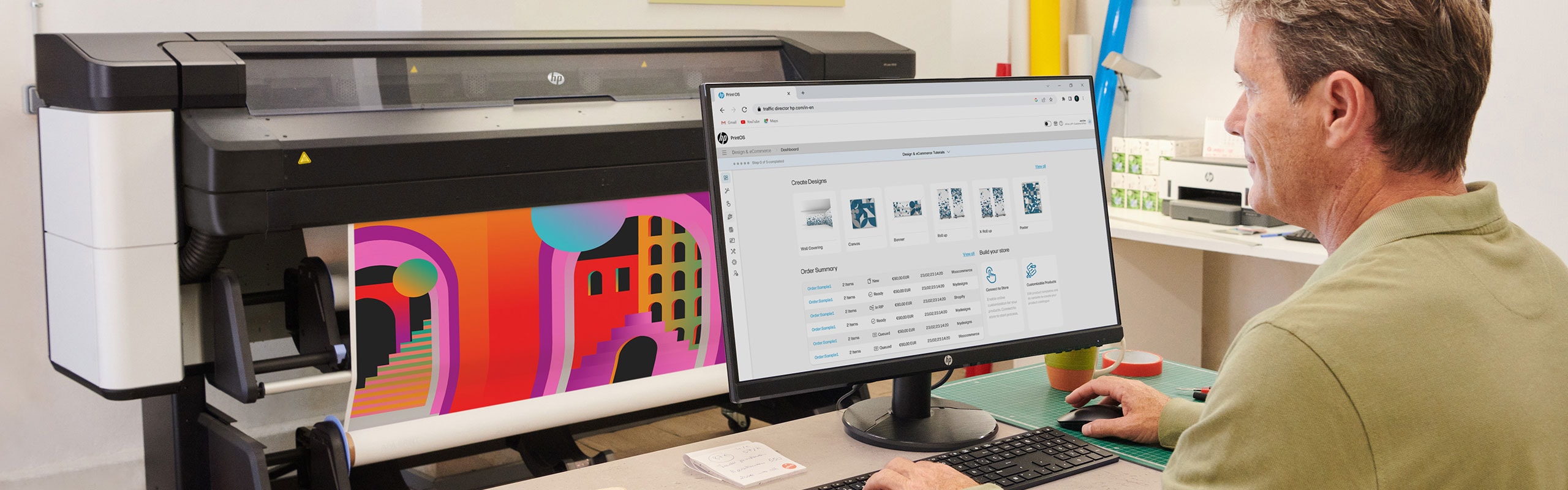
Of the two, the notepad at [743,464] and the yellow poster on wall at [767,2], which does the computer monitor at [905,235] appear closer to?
the notepad at [743,464]

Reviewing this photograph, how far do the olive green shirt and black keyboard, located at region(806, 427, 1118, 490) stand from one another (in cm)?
30

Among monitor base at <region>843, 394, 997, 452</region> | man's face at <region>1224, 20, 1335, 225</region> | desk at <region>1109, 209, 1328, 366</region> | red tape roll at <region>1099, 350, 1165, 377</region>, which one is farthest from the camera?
desk at <region>1109, 209, 1328, 366</region>

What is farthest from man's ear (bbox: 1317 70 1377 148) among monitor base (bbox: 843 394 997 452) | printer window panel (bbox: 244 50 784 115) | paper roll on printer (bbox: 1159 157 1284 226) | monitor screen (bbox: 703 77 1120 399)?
paper roll on printer (bbox: 1159 157 1284 226)

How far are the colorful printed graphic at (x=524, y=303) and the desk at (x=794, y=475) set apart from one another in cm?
78

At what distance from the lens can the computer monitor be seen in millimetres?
1087

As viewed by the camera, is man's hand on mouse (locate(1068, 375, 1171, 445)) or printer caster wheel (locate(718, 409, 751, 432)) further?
printer caster wheel (locate(718, 409, 751, 432))

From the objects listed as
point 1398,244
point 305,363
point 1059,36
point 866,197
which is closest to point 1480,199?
point 1398,244

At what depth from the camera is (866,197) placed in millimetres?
1132

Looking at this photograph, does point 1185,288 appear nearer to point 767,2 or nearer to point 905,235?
point 767,2

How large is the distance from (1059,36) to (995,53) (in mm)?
206

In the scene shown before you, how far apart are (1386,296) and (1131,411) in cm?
51

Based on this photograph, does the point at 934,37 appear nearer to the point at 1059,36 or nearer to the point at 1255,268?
the point at 1059,36

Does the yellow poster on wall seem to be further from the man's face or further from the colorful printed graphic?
the man's face

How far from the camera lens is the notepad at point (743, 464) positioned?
3.59 feet
